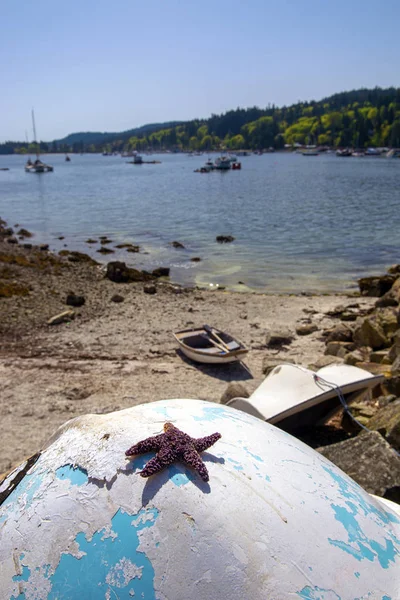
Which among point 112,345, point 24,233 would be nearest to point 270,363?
point 112,345

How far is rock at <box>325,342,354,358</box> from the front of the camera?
35.8 feet

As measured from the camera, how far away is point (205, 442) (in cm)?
269

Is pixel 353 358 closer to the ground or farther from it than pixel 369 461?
closer to the ground

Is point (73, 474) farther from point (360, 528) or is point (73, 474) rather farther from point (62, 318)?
point (62, 318)

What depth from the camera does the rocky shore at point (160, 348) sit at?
712 cm

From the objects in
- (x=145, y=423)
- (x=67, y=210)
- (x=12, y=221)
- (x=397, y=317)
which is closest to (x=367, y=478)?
(x=145, y=423)

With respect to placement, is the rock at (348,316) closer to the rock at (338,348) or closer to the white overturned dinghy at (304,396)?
the rock at (338,348)

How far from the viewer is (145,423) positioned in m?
2.90

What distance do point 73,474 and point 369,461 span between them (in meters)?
2.89

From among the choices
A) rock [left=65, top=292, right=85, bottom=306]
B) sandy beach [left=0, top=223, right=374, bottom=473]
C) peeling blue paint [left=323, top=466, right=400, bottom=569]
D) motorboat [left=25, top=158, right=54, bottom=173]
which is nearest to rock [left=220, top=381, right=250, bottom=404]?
sandy beach [left=0, top=223, right=374, bottom=473]

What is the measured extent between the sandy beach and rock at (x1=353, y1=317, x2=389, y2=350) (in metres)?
1.01

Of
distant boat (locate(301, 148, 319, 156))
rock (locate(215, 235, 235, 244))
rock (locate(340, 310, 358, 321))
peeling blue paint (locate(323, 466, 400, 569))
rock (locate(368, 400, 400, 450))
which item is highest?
distant boat (locate(301, 148, 319, 156))

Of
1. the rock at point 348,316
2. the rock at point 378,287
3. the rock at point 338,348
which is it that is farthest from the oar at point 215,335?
the rock at point 378,287

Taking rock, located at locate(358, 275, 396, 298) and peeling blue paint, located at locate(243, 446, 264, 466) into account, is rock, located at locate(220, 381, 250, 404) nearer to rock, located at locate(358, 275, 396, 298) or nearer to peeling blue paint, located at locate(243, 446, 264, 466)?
peeling blue paint, located at locate(243, 446, 264, 466)
